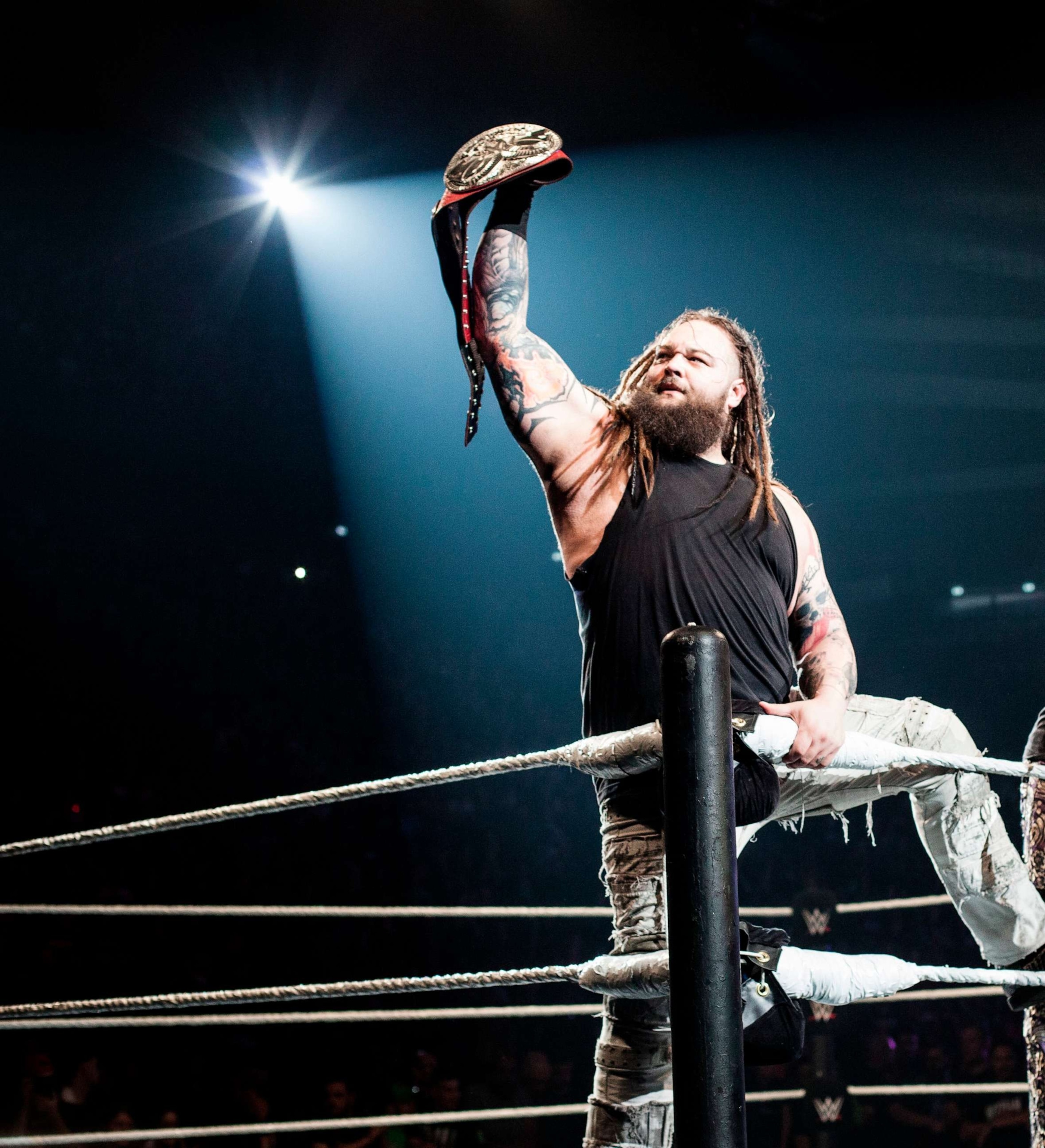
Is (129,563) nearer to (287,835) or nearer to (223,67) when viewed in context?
(287,835)

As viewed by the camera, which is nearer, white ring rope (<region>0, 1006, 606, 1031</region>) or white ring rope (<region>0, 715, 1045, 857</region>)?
white ring rope (<region>0, 715, 1045, 857</region>)

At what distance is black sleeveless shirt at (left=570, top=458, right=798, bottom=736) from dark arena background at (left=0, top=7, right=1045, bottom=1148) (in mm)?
2871

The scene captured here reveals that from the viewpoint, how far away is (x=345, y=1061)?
4320mm

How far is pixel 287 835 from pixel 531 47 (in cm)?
415

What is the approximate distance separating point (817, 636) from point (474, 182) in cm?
88

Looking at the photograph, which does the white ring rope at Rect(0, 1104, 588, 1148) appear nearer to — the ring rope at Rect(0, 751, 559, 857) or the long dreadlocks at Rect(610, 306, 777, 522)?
the ring rope at Rect(0, 751, 559, 857)

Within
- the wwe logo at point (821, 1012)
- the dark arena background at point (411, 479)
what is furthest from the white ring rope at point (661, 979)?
the dark arena background at point (411, 479)

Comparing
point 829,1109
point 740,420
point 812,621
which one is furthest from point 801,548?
point 829,1109

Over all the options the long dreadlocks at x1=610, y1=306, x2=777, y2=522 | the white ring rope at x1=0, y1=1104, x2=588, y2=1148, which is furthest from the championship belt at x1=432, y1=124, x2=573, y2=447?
the white ring rope at x1=0, y1=1104, x2=588, y2=1148

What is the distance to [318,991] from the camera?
4.00ft

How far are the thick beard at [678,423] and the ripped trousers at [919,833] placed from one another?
507 mm

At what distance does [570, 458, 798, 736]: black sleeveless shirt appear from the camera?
1.48 m

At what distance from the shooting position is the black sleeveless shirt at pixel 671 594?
1.48 metres

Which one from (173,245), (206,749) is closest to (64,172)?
(173,245)
